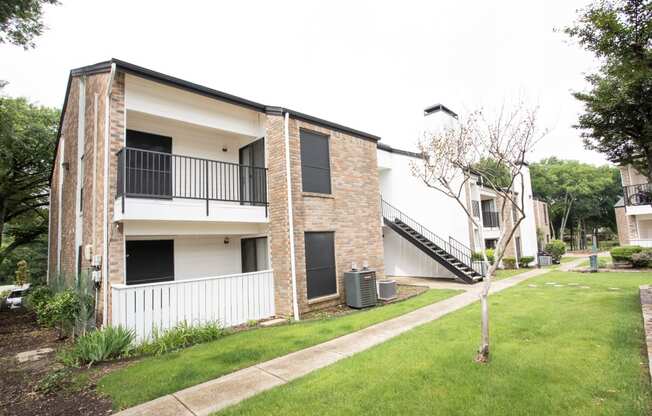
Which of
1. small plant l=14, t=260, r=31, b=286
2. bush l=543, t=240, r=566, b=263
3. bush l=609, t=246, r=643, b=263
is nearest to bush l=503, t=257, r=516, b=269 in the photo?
bush l=543, t=240, r=566, b=263

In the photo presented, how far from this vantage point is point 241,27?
35.2 feet

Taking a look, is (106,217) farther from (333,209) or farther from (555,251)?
(555,251)

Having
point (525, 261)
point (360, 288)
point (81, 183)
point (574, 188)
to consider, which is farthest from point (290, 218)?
point (574, 188)

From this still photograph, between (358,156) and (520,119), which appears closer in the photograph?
(520,119)

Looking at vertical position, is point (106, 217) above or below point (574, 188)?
below

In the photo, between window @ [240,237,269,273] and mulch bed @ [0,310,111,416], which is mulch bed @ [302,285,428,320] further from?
mulch bed @ [0,310,111,416]

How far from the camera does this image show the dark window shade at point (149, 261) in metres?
8.62

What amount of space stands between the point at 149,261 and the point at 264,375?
577cm

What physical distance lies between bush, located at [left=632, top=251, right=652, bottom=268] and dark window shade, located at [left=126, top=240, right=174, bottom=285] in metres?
22.6

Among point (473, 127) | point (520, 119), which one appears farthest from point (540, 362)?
point (473, 127)

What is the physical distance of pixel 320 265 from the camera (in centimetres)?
979

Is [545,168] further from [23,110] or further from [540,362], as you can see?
[23,110]

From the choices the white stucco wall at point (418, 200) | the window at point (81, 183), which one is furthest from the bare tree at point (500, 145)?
the window at point (81, 183)

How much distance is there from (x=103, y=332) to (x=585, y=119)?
1284cm
